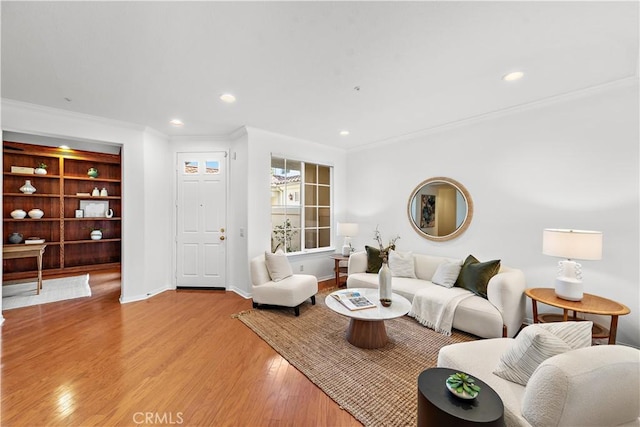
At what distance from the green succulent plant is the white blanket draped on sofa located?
5.41ft

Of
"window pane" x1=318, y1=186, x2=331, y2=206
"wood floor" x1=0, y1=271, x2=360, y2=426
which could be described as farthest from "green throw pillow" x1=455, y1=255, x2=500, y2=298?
"window pane" x1=318, y1=186, x2=331, y2=206

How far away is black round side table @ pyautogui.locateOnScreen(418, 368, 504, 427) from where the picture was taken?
3.78 feet

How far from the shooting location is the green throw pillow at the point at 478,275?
3.00 meters

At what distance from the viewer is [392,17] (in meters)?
1.68

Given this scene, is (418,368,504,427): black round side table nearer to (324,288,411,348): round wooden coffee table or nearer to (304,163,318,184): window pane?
(324,288,411,348): round wooden coffee table

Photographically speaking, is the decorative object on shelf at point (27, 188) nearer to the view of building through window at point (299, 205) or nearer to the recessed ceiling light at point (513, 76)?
the view of building through window at point (299, 205)

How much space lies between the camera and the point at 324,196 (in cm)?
528

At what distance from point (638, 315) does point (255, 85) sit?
4.38m

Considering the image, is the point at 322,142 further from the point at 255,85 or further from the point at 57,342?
the point at 57,342

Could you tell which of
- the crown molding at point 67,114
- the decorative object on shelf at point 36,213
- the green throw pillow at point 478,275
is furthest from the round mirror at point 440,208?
the decorative object on shelf at point 36,213

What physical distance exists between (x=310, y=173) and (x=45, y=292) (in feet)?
15.9

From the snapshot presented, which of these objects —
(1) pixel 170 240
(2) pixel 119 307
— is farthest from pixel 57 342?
(1) pixel 170 240

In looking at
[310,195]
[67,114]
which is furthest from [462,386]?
[67,114]

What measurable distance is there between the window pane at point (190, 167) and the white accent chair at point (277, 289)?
2100 millimetres
